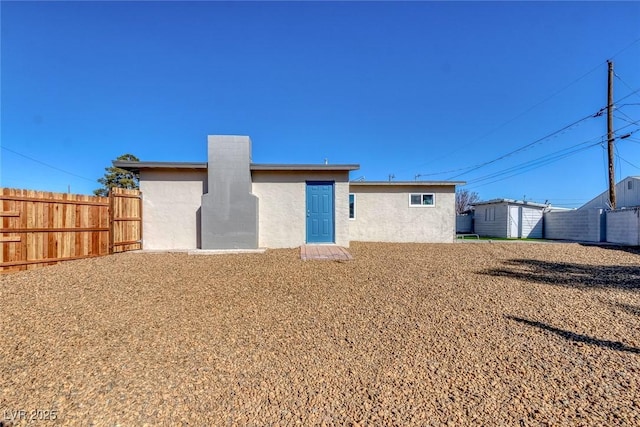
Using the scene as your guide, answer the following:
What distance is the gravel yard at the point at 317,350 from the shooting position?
2061 mm

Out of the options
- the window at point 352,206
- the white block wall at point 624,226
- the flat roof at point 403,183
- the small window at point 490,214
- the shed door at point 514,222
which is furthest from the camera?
the small window at point 490,214

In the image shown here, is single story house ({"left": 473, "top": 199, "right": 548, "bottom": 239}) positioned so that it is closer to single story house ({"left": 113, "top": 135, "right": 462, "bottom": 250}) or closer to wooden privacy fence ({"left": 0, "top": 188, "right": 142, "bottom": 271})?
single story house ({"left": 113, "top": 135, "right": 462, "bottom": 250})

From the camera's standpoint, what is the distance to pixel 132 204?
357 inches

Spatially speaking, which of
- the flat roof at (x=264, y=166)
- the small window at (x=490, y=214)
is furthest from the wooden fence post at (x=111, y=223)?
the small window at (x=490, y=214)

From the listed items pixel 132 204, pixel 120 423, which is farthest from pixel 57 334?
pixel 132 204

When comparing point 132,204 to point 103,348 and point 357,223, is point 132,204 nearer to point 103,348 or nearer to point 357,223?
point 103,348

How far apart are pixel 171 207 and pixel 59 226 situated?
3.07 metres

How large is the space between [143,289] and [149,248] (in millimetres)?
5277

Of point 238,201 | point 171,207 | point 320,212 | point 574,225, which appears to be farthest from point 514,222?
point 171,207

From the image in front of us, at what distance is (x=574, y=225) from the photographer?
16.2 meters

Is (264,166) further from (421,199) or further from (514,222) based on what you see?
(514,222)

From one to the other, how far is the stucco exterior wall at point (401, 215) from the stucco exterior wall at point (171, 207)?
6610 millimetres

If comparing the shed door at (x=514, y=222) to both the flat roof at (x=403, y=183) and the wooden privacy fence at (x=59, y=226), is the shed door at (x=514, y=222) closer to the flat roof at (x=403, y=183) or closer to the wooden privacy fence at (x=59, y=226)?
the flat roof at (x=403, y=183)

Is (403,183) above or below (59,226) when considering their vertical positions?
above
